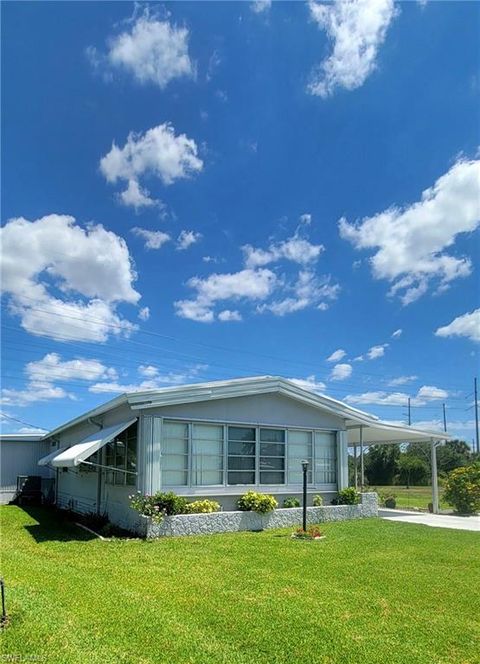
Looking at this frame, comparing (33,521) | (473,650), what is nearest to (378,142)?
(473,650)

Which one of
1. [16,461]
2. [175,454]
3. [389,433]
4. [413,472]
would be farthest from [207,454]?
[413,472]

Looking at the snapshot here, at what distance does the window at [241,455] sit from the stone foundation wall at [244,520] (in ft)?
4.48

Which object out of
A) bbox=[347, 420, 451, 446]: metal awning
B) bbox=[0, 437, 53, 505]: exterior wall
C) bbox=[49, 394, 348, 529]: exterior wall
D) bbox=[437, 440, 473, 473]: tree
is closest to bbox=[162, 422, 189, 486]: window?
bbox=[49, 394, 348, 529]: exterior wall

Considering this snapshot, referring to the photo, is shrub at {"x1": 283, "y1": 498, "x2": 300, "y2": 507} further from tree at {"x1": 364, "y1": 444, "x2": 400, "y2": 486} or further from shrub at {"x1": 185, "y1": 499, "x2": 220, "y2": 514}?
tree at {"x1": 364, "y1": 444, "x2": 400, "y2": 486}

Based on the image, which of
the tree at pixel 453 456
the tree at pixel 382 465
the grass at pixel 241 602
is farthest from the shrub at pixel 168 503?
the tree at pixel 453 456

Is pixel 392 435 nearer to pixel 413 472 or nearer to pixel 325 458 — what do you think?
pixel 325 458

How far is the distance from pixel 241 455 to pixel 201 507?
7.52 feet

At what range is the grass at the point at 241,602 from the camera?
208 inches

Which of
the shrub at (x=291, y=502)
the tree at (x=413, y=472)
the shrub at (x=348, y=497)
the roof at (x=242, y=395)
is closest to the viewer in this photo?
the roof at (x=242, y=395)

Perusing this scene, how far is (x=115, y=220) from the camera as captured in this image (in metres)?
22.0

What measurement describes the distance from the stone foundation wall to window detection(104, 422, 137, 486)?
2.04m

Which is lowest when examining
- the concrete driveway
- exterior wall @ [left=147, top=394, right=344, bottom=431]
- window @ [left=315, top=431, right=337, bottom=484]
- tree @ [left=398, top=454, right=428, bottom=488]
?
tree @ [left=398, top=454, right=428, bottom=488]

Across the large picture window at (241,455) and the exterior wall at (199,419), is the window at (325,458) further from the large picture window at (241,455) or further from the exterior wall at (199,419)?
the exterior wall at (199,419)

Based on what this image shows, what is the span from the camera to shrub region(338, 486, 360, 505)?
56.5 feet
